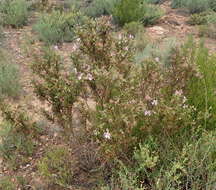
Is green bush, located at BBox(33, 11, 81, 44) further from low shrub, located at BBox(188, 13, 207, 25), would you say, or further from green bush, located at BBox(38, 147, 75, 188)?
green bush, located at BBox(38, 147, 75, 188)

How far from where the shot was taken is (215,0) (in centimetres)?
729

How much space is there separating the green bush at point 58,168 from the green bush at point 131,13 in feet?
12.3

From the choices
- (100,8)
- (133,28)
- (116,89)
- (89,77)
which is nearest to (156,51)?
(133,28)

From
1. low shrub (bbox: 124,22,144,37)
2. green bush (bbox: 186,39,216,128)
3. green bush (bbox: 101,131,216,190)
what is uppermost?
green bush (bbox: 186,39,216,128)

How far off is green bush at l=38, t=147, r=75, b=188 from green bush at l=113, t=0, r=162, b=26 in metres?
3.75

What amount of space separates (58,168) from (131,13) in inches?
156

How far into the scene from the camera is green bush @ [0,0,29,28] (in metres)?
6.49

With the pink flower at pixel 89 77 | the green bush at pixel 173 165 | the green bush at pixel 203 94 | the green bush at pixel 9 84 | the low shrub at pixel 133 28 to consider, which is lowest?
the green bush at pixel 9 84

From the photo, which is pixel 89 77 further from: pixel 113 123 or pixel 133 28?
pixel 133 28

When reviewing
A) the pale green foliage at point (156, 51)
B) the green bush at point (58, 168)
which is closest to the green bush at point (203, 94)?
the green bush at point (58, 168)

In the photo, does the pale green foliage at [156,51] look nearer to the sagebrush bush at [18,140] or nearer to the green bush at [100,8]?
the green bush at [100,8]

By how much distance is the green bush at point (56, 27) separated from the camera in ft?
19.7

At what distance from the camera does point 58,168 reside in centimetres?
303

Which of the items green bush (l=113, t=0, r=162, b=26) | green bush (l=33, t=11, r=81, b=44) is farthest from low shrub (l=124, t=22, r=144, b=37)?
green bush (l=33, t=11, r=81, b=44)
